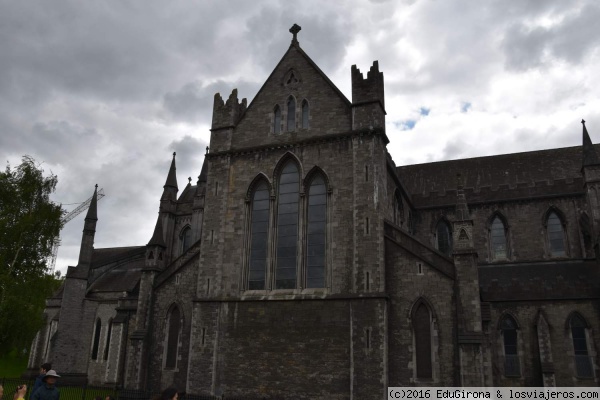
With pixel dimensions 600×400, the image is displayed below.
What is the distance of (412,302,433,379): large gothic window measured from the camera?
63.2 feet

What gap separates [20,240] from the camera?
2923 cm

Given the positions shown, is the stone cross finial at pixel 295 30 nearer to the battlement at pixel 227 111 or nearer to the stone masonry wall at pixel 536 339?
the battlement at pixel 227 111

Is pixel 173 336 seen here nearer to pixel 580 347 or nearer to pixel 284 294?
pixel 284 294

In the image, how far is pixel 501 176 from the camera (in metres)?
33.5

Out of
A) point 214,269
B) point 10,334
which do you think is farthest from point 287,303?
point 10,334

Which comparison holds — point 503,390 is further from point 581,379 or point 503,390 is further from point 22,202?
point 22,202

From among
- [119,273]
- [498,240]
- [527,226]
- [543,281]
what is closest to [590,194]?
[527,226]

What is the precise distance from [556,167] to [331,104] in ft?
58.4

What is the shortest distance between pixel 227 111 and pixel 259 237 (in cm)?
720

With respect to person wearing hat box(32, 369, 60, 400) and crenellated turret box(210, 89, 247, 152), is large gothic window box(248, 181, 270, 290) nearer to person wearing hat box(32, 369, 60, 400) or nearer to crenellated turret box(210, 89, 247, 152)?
crenellated turret box(210, 89, 247, 152)

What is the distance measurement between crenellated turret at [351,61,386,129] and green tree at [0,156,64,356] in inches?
809

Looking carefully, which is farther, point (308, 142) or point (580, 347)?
point (308, 142)

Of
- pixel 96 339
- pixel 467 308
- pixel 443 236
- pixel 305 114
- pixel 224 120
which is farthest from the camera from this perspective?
pixel 96 339

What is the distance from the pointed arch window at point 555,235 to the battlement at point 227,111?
1936 cm
